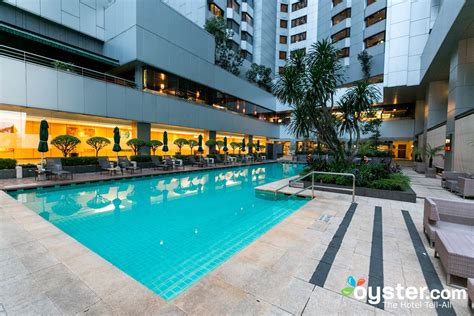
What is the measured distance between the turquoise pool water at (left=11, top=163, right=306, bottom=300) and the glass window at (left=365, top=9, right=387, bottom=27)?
27725mm

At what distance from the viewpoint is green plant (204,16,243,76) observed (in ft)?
72.8

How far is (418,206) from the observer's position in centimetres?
630

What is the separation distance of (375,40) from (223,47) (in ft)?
59.2

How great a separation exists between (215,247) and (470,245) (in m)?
3.81

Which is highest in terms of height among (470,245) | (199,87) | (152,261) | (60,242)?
(199,87)

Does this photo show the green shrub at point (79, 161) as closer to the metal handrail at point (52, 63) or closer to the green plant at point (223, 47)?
the metal handrail at point (52, 63)

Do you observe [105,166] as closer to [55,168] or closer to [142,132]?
[55,168]

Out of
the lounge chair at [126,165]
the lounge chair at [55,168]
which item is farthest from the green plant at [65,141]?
the lounge chair at [126,165]

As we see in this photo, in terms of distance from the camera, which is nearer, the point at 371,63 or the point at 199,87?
the point at 199,87

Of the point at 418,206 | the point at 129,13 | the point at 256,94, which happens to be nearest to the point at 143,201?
the point at 418,206

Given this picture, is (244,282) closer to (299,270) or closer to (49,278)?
(299,270)

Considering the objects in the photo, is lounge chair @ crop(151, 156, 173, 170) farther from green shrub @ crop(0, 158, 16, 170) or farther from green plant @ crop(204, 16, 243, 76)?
green plant @ crop(204, 16, 243, 76)

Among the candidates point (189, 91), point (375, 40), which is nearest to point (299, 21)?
point (375, 40)

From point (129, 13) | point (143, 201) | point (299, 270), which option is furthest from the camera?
point (129, 13)
